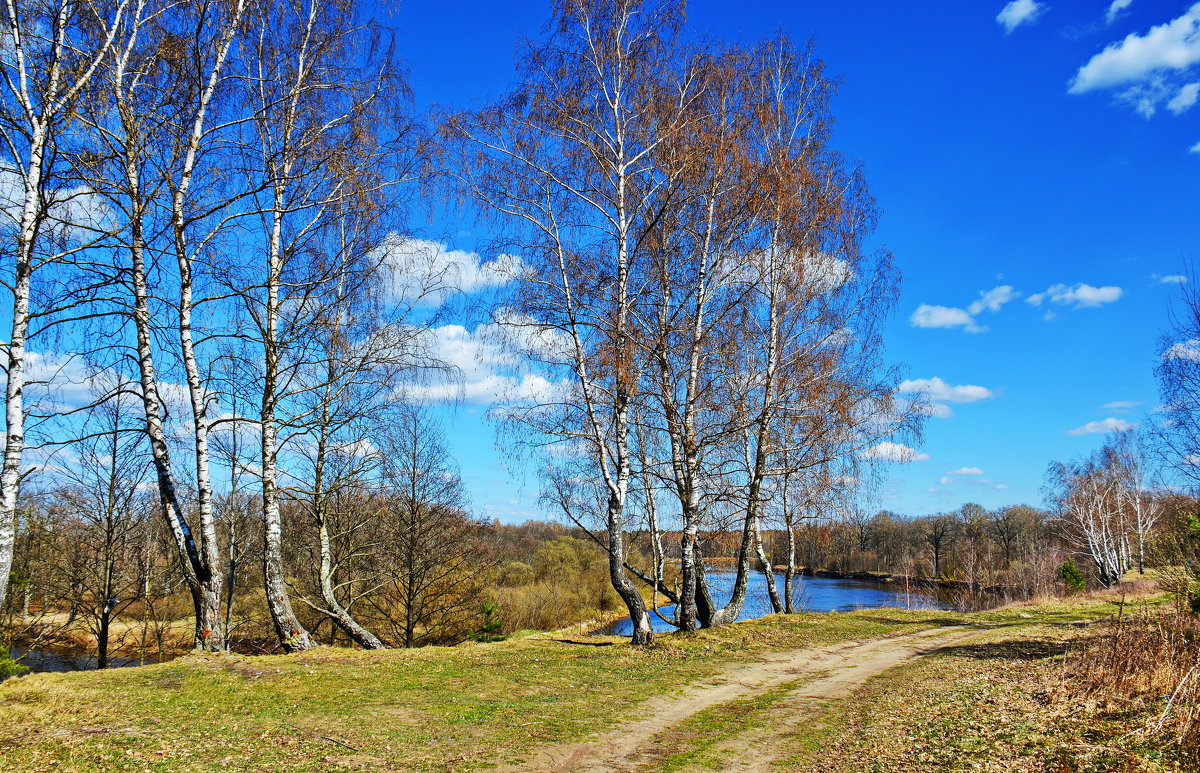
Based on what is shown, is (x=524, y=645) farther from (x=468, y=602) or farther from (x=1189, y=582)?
(x=468, y=602)

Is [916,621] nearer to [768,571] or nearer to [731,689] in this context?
[768,571]

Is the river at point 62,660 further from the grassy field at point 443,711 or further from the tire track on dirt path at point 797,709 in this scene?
the tire track on dirt path at point 797,709

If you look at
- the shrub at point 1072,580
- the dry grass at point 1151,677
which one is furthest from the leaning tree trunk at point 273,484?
Result: the shrub at point 1072,580

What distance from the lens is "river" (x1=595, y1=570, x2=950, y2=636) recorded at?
73.6 feet

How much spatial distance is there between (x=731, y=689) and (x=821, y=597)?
38.4 m

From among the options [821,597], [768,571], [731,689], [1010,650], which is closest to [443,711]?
[731,689]

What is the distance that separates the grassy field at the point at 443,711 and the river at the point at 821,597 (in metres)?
6.42

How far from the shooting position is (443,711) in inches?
281

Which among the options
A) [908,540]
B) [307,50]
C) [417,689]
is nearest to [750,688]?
[417,689]

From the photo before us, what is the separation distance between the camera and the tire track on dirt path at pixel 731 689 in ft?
19.0

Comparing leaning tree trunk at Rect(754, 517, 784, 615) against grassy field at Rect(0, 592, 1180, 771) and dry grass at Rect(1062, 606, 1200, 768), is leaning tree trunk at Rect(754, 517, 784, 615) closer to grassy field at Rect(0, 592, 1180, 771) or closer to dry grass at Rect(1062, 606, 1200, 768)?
grassy field at Rect(0, 592, 1180, 771)

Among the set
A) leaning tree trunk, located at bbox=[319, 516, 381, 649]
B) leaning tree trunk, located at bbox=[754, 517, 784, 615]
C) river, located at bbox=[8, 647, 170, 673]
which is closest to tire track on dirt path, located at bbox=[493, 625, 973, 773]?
leaning tree trunk, located at bbox=[754, 517, 784, 615]

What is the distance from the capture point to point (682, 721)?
727cm

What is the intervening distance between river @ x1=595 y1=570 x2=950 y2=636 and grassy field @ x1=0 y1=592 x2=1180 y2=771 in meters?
6.42
